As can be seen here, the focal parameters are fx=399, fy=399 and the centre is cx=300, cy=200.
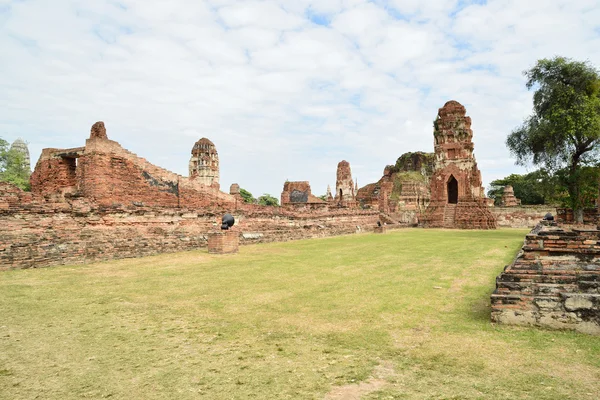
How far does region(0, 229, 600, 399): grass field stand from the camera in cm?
322

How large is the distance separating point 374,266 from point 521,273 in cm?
472

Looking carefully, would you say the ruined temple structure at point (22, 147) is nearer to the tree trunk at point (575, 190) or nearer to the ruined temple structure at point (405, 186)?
the ruined temple structure at point (405, 186)

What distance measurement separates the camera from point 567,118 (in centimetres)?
1930

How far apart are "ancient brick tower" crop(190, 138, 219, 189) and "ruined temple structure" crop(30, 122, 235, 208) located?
24.0 meters

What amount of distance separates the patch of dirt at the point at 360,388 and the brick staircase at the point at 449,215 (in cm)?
2912

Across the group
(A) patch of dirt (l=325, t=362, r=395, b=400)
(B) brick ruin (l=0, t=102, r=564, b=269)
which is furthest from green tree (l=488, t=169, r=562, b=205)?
(A) patch of dirt (l=325, t=362, r=395, b=400)

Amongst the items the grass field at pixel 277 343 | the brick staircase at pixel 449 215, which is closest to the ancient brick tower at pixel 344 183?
the brick staircase at pixel 449 215

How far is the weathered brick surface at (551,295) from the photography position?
4418 mm

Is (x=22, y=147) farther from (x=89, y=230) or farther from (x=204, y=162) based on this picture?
(x=89, y=230)

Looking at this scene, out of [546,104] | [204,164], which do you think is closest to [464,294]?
[546,104]

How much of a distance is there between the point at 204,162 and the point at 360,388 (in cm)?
4107

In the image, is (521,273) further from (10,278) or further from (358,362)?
(10,278)

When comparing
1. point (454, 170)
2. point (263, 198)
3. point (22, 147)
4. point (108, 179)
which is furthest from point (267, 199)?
point (108, 179)

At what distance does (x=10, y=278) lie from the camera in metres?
8.09
